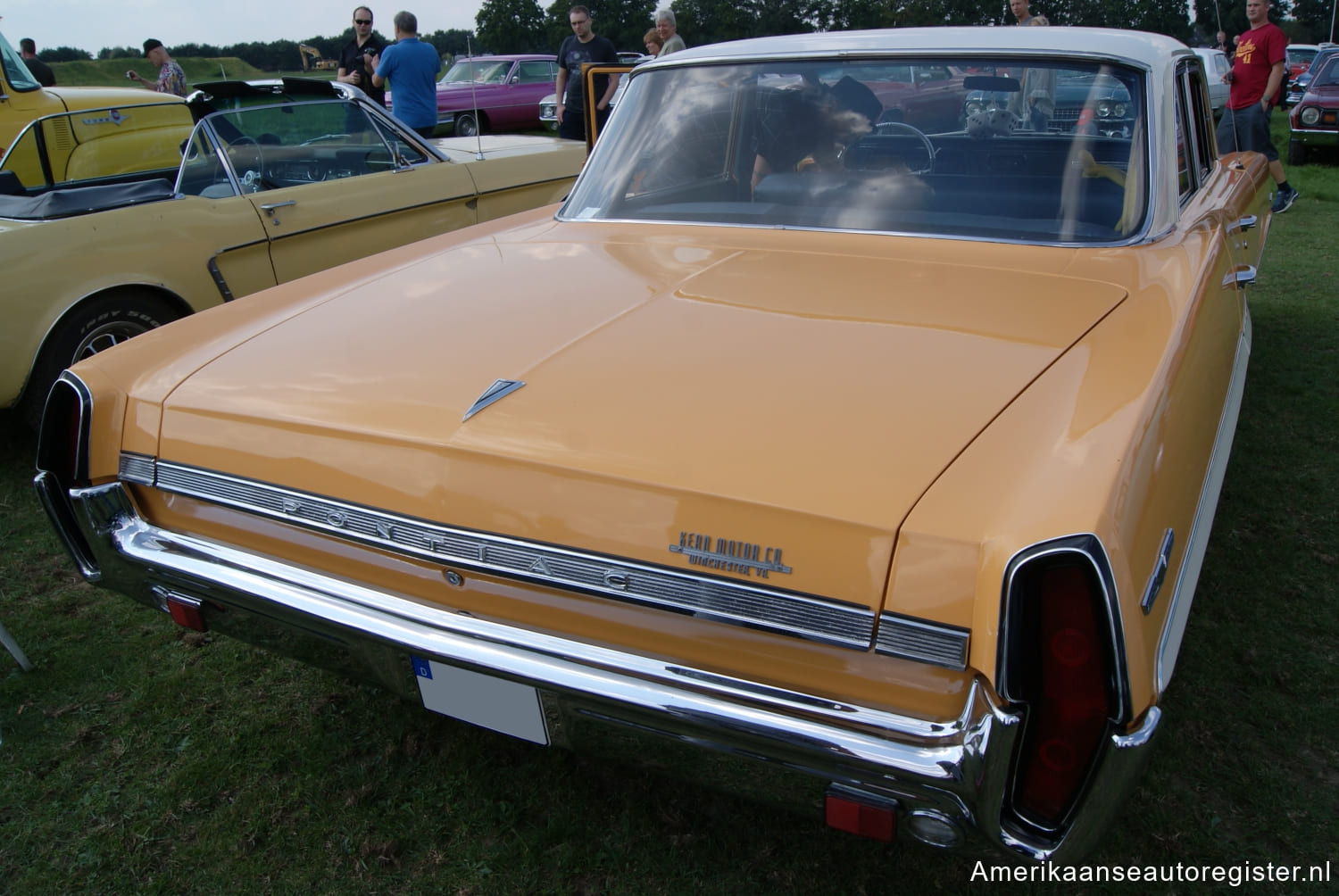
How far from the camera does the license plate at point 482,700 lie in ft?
5.06

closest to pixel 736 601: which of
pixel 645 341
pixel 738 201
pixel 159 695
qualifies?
pixel 645 341

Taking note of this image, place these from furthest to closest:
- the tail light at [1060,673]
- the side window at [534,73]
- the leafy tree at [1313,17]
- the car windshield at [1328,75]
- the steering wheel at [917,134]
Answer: the leafy tree at [1313,17] → the side window at [534,73] → the car windshield at [1328,75] → the steering wheel at [917,134] → the tail light at [1060,673]

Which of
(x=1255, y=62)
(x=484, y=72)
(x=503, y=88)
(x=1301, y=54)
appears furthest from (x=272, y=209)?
(x=1301, y=54)

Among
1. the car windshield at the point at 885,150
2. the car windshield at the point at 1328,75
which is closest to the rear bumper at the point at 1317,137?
the car windshield at the point at 1328,75

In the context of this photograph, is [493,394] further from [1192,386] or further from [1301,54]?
[1301,54]

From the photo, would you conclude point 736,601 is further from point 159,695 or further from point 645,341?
point 159,695

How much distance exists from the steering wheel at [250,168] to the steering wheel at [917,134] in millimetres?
3090

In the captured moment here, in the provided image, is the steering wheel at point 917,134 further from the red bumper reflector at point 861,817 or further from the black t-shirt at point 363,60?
the black t-shirt at point 363,60

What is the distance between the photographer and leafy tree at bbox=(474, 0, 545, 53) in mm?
8547

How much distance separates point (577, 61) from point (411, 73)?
2413mm

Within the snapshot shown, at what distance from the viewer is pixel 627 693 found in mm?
1408

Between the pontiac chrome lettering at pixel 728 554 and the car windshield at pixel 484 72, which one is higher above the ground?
the pontiac chrome lettering at pixel 728 554

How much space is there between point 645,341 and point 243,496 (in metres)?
0.79

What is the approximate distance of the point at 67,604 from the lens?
2.87 metres
